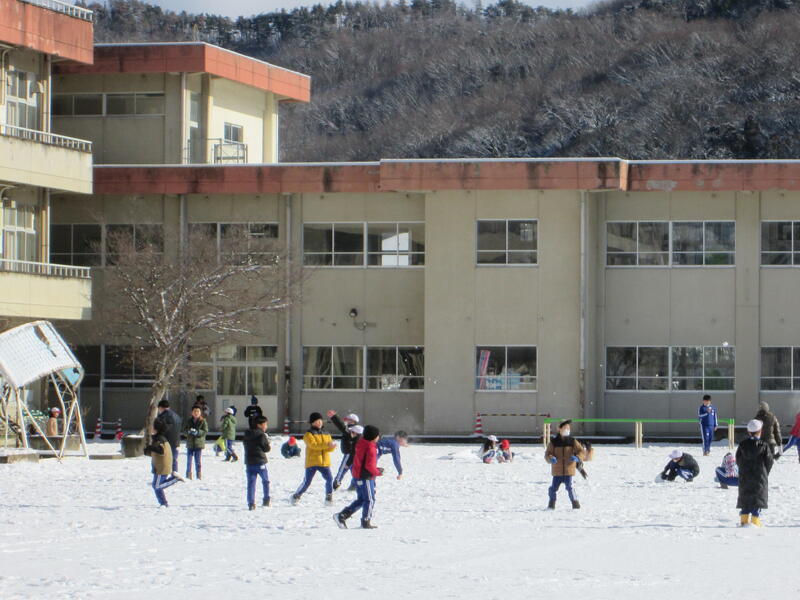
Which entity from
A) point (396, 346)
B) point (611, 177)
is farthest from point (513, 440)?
point (611, 177)

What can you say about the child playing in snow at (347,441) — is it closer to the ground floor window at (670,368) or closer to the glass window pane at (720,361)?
the ground floor window at (670,368)

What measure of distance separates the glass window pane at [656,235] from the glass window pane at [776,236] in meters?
2.69

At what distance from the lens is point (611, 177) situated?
137 feet

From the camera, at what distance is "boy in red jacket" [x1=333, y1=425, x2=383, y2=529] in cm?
1903

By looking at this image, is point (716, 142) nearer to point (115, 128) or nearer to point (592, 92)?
point (592, 92)

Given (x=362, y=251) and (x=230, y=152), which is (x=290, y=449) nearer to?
(x=362, y=251)

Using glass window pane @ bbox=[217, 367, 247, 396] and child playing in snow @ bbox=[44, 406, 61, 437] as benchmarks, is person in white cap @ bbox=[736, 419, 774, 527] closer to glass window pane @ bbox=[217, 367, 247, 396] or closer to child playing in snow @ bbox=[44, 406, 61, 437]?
child playing in snow @ bbox=[44, 406, 61, 437]

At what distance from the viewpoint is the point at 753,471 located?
19.5m

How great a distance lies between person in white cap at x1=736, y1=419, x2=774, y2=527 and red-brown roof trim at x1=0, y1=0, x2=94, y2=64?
82.6ft

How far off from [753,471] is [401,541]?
186 inches

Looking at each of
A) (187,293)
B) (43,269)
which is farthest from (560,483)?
(43,269)

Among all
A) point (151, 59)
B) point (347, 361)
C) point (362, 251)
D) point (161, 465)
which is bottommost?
point (161, 465)

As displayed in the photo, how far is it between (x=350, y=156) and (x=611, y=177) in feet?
360

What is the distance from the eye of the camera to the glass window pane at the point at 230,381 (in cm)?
4497
